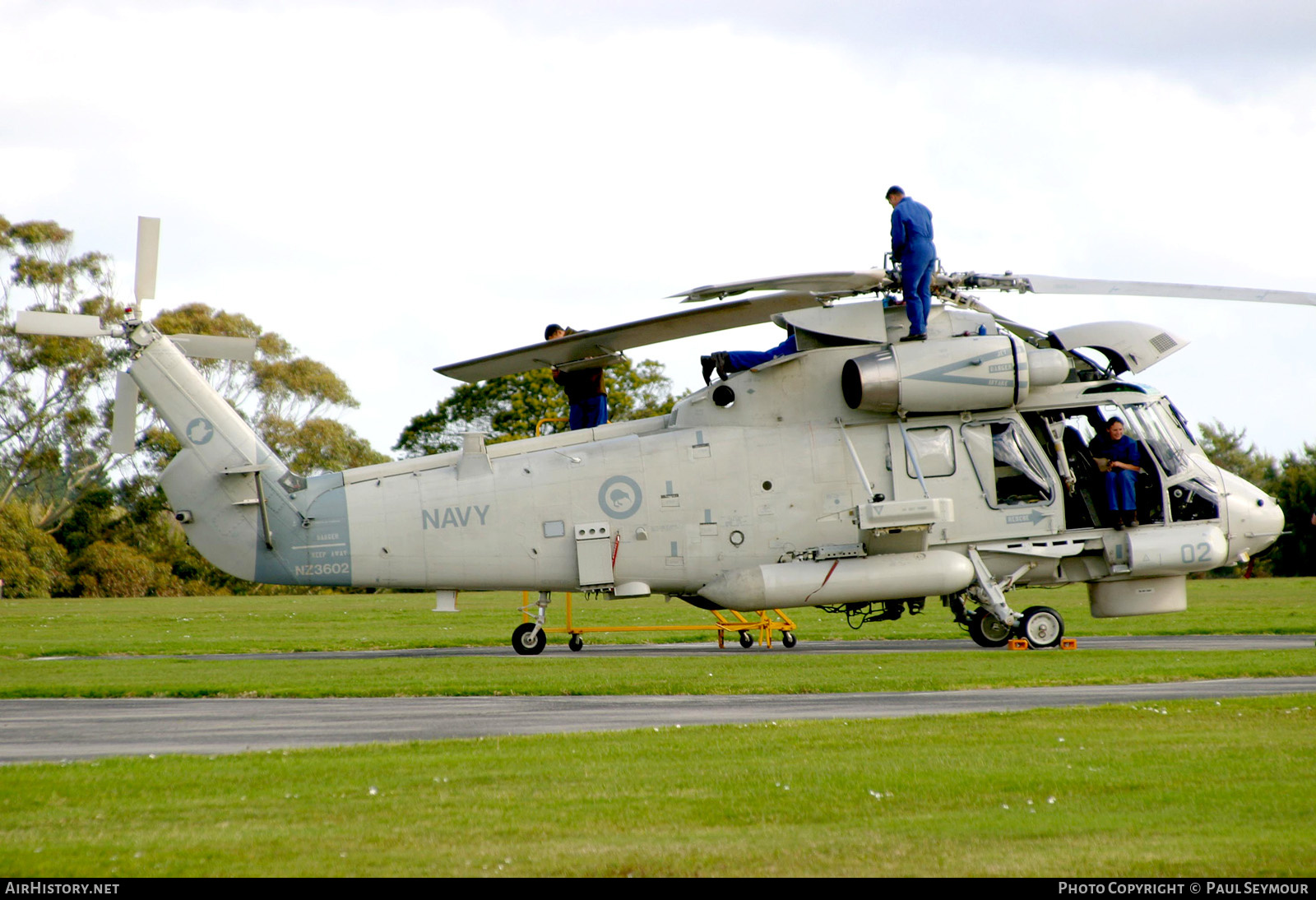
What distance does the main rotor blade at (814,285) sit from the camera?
16.9m

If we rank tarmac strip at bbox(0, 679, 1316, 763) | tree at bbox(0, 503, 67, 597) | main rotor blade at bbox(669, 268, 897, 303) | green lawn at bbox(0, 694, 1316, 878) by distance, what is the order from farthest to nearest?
tree at bbox(0, 503, 67, 597), main rotor blade at bbox(669, 268, 897, 303), tarmac strip at bbox(0, 679, 1316, 763), green lawn at bbox(0, 694, 1316, 878)

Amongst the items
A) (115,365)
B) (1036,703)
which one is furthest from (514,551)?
(115,365)

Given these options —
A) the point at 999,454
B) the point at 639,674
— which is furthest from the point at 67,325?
the point at 999,454

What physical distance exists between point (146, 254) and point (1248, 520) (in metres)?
16.7

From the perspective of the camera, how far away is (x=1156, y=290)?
680 inches

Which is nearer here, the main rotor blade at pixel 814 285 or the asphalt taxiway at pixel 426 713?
the asphalt taxiway at pixel 426 713

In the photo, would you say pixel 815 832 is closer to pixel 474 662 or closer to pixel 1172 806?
pixel 1172 806

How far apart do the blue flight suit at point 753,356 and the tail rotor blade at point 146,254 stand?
8.47 meters

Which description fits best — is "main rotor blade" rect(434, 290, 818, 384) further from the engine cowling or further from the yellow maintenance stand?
the yellow maintenance stand

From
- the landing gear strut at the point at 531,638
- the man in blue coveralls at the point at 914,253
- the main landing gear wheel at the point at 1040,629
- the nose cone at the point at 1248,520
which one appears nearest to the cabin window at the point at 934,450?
the man in blue coveralls at the point at 914,253

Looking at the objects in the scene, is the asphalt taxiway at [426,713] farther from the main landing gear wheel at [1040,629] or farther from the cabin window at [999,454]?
the cabin window at [999,454]

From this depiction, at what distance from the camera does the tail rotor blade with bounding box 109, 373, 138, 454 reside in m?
18.5

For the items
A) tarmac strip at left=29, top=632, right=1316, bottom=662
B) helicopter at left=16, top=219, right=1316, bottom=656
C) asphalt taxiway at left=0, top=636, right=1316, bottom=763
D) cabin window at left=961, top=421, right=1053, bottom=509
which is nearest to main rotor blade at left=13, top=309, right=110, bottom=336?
helicopter at left=16, top=219, right=1316, bottom=656

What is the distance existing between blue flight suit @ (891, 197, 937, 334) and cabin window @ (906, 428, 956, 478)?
1.57m
